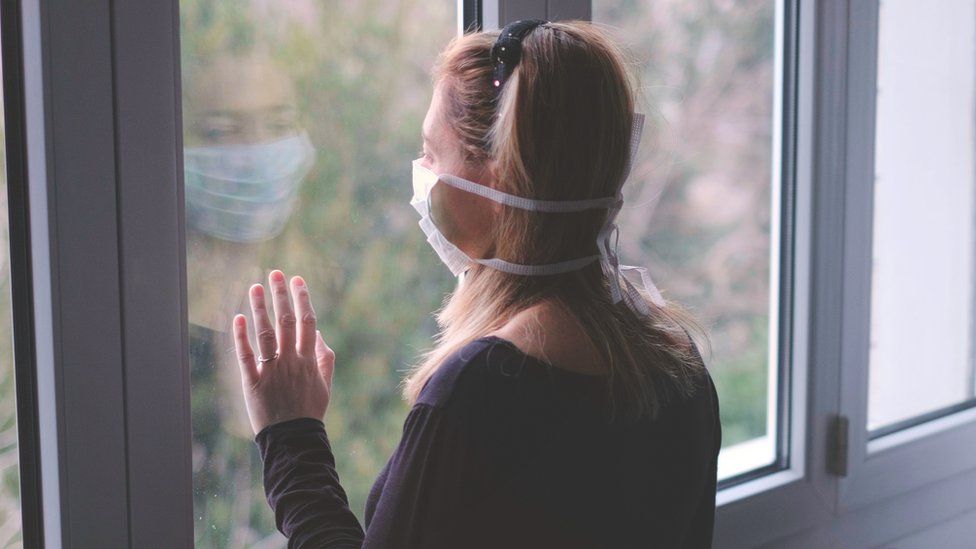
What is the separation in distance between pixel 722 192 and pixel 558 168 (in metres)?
0.91

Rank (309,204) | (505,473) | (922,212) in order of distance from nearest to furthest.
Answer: (505,473) < (309,204) < (922,212)

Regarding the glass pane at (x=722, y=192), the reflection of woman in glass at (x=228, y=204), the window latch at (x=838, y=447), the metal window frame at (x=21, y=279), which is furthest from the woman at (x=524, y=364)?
the window latch at (x=838, y=447)

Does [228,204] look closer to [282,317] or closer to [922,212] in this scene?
[282,317]

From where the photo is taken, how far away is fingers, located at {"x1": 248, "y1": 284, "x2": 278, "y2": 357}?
98 cm

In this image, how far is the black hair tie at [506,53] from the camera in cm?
88

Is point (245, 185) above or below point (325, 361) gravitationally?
above

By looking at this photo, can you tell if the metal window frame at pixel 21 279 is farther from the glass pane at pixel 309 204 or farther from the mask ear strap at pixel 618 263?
the mask ear strap at pixel 618 263

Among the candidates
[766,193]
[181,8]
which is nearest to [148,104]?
[181,8]

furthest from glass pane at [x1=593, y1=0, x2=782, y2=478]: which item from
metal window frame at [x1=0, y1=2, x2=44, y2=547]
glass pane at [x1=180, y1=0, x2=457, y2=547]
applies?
metal window frame at [x1=0, y1=2, x2=44, y2=547]

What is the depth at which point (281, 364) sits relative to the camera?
984 mm

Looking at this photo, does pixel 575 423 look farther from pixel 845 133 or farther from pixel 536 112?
pixel 845 133

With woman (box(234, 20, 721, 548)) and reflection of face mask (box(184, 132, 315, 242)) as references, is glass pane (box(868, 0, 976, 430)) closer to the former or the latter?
woman (box(234, 20, 721, 548))

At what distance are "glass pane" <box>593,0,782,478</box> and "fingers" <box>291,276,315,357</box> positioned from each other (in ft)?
2.14

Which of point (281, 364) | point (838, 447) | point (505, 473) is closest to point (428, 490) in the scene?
point (505, 473)
